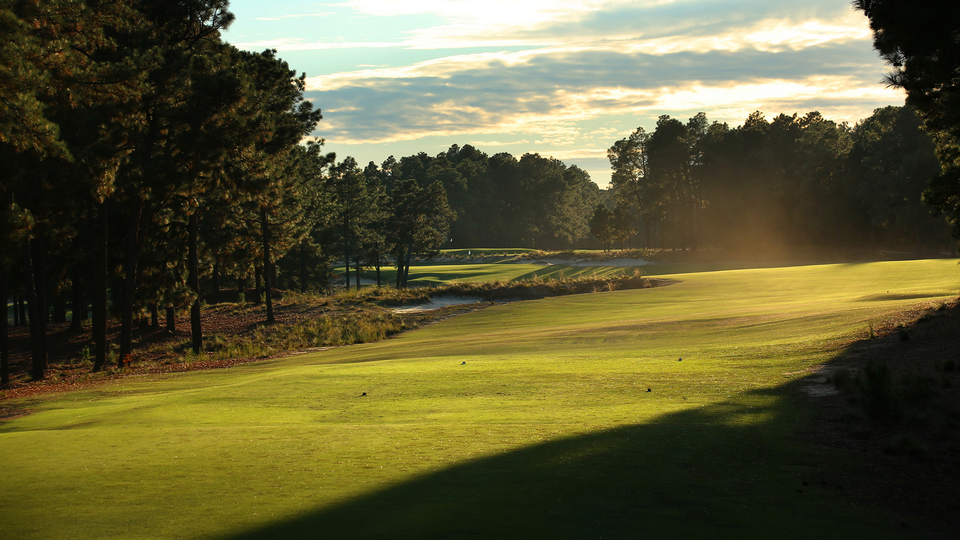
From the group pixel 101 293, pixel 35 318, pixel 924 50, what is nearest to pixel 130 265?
pixel 101 293

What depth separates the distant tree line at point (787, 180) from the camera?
68.6 m

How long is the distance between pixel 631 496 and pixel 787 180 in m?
87.9

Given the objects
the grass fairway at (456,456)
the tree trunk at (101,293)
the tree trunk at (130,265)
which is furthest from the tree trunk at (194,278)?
the grass fairway at (456,456)

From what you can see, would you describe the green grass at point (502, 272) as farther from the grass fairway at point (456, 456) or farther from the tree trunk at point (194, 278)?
the grass fairway at point (456, 456)

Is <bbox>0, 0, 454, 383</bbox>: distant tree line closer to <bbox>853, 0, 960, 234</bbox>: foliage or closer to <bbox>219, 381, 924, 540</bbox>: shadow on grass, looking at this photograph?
<bbox>219, 381, 924, 540</bbox>: shadow on grass

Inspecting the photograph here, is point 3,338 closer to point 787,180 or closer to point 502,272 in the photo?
point 502,272

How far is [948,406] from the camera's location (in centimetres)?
954

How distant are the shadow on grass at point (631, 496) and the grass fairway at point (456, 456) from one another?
3cm

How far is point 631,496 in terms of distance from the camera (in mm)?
6242

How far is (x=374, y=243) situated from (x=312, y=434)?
63947mm

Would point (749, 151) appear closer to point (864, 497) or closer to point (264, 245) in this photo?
point (264, 245)

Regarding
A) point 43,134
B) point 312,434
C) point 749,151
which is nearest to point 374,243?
point 749,151

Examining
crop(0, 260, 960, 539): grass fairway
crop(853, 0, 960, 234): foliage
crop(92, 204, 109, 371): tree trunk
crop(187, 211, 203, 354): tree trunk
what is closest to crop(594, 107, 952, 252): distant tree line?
crop(853, 0, 960, 234): foliage

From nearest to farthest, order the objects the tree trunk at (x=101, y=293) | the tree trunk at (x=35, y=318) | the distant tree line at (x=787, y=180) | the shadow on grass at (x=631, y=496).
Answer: the shadow on grass at (x=631, y=496)
the tree trunk at (x=35, y=318)
the tree trunk at (x=101, y=293)
the distant tree line at (x=787, y=180)
